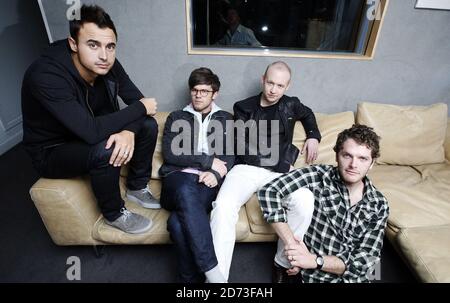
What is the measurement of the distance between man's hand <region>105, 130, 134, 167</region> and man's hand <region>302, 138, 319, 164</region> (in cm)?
116

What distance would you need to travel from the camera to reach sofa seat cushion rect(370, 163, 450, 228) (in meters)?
1.51

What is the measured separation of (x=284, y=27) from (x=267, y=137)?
0.91 metres

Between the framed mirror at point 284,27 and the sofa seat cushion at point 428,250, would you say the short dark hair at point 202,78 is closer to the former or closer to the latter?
the framed mirror at point 284,27

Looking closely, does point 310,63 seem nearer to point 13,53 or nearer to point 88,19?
point 88,19

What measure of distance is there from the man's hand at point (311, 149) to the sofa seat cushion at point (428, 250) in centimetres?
66

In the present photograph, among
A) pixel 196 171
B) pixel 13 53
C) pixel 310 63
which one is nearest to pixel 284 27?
pixel 310 63

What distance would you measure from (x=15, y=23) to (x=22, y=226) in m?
2.28

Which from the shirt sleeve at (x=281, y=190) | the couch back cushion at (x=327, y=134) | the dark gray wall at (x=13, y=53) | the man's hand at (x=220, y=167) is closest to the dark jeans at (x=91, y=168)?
the man's hand at (x=220, y=167)

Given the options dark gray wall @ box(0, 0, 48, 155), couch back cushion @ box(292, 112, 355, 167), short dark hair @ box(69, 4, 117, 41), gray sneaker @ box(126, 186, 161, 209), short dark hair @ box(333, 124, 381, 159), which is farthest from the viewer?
dark gray wall @ box(0, 0, 48, 155)

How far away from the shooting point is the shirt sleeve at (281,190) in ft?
4.30

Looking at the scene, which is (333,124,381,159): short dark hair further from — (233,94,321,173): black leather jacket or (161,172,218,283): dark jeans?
(161,172,218,283): dark jeans

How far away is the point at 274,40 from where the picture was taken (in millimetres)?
2037

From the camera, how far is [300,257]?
3.97 ft

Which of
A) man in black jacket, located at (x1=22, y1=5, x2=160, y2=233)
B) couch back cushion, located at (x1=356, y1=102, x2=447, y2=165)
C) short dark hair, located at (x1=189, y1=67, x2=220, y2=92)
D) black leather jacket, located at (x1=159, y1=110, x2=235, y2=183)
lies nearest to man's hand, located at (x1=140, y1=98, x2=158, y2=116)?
man in black jacket, located at (x1=22, y1=5, x2=160, y2=233)
